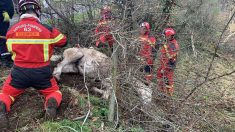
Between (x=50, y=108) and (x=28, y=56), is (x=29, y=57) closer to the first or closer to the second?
(x=28, y=56)

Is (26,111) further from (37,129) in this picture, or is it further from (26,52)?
(26,52)

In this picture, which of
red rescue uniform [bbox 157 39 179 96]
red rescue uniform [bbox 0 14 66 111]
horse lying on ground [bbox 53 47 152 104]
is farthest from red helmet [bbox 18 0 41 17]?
red rescue uniform [bbox 157 39 179 96]

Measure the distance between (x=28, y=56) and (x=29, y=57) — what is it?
0.02 m

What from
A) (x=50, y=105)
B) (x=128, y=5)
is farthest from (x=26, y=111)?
(x=128, y=5)

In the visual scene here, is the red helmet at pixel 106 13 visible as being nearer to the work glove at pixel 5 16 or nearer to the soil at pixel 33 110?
the soil at pixel 33 110

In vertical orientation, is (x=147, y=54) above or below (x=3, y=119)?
above

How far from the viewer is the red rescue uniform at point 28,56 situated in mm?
4981

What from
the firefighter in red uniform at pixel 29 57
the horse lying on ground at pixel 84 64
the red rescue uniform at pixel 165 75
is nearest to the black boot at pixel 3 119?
the firefighter in red uniform at pixel 29 57

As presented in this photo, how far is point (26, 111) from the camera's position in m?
5.22

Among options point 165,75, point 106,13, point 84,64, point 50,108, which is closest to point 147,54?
point 165,75

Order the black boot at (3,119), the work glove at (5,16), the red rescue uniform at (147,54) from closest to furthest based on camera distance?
1. the black boot at (3,119)
2. the red rescue uniform at (147,54)
3. the work glove at (5,16)

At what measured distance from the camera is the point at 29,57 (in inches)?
195

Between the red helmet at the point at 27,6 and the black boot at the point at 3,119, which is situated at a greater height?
the red helmet at the point at 27,6

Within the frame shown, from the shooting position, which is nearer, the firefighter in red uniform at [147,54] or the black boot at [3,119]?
the black boot at [3,119]
